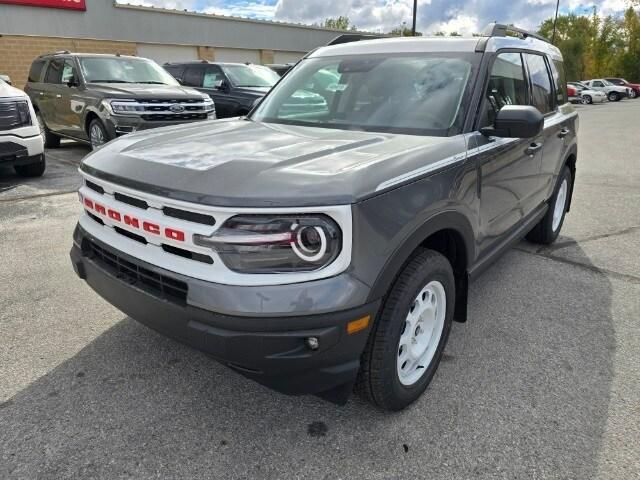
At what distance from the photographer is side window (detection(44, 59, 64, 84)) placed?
9180 millimetres

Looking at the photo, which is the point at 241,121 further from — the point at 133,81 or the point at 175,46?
the point at 175,46

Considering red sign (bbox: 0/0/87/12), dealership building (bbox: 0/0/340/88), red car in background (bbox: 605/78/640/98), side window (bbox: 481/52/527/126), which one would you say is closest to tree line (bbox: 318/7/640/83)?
red car in background (bbox: 605/78/640/98)

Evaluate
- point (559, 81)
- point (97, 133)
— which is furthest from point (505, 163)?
point (97, 133)

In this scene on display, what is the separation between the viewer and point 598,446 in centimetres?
221

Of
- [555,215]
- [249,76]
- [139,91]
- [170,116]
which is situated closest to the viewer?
[555,215]

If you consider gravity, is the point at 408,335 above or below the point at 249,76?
below

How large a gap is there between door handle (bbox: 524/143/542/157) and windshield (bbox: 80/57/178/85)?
7373 mm

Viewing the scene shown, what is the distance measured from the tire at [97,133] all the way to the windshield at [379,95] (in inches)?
208

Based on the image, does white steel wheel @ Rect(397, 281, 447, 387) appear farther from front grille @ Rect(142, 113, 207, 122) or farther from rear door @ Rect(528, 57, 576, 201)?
front grille @ Rect(142, 113, 207, 122)

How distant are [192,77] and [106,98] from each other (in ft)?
14.0

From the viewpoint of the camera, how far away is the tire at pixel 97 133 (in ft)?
26.0

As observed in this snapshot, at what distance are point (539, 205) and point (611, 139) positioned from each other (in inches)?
443

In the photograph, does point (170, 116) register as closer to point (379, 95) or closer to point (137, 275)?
point (379, 95)

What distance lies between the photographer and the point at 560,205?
500 cm
